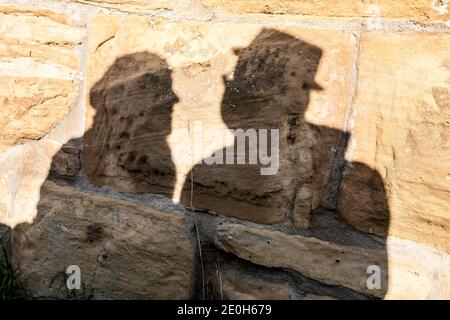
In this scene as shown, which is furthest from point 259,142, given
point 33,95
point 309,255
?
point 33,95

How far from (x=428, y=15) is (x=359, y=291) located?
25.0 inches

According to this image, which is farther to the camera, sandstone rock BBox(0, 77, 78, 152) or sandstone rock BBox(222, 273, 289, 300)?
sandstone rock BBox(0, 77, 78, 152)

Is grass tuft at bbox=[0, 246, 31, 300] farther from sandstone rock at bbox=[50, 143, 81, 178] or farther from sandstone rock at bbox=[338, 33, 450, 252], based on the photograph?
sandstone rock at bbox=[338, 33, 450, 252]

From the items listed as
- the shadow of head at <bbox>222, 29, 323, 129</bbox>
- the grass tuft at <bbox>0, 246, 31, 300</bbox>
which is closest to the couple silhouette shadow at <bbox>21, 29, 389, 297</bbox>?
the shadow of head at <bbox>222, 29, 323, 129</bbox>

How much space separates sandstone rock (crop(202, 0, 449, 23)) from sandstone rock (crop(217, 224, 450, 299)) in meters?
0.51

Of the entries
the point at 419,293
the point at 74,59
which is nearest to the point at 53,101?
the point at 74,59

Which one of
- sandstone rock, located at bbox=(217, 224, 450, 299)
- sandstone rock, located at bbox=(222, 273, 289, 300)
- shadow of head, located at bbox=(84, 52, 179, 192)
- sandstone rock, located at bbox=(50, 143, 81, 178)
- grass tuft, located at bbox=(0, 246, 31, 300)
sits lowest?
grass tuft, located at bbox=(0, 246, 31, 300)

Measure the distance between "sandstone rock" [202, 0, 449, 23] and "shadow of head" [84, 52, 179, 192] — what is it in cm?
23

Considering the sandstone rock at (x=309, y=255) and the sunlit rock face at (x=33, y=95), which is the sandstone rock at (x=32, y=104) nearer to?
the sunlit rock face at (x=33, y=95)

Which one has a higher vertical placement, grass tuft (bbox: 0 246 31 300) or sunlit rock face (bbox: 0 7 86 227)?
sunlit rock face (bbox: 0 7 86 227)

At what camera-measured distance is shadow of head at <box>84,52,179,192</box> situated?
1.31 metres

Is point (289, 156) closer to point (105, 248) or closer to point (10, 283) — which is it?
point (105, 248)

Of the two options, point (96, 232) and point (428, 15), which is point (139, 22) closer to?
point (96, 232)

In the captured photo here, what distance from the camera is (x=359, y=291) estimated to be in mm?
1213
